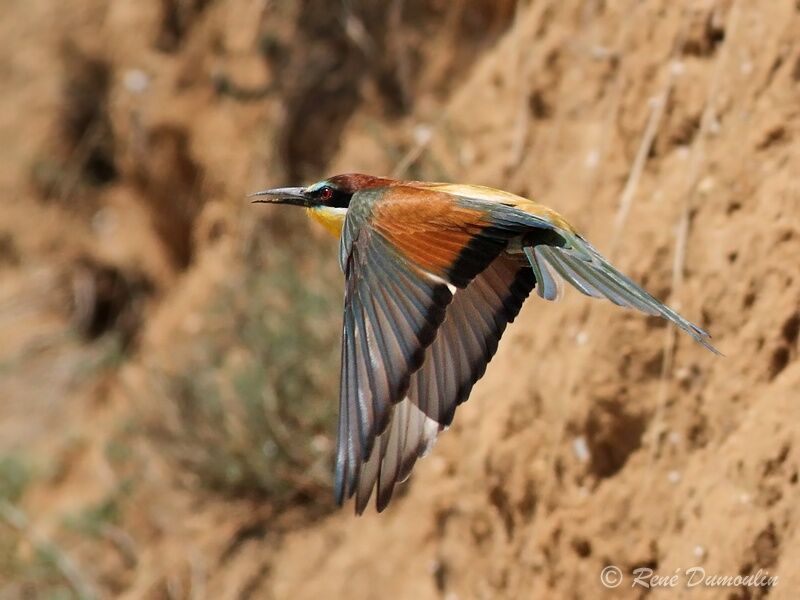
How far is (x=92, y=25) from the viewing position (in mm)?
4859

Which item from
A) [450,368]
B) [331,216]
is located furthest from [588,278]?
[331,216]

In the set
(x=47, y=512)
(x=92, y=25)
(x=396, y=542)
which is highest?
(x=92, y=25)

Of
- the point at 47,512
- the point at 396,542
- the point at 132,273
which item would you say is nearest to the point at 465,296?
the point at 396,542

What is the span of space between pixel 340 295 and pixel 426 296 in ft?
5.30

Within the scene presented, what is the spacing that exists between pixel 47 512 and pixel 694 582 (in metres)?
2.68

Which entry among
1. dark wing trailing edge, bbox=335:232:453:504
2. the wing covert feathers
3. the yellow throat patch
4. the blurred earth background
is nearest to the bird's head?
the yellow throat patch

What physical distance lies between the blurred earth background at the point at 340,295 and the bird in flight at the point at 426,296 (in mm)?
267

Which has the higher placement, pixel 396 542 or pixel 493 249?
pixel 493 249

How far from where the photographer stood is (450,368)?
2055 mm

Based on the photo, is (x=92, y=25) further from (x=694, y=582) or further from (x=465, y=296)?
(x=694, y=582)

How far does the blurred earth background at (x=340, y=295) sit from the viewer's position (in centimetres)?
219

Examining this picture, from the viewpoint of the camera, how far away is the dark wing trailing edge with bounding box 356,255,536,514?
1.91 metres

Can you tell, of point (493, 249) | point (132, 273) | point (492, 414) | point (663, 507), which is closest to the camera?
point (493, 249)

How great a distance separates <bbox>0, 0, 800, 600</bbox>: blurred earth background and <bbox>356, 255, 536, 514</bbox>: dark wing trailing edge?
29cm
